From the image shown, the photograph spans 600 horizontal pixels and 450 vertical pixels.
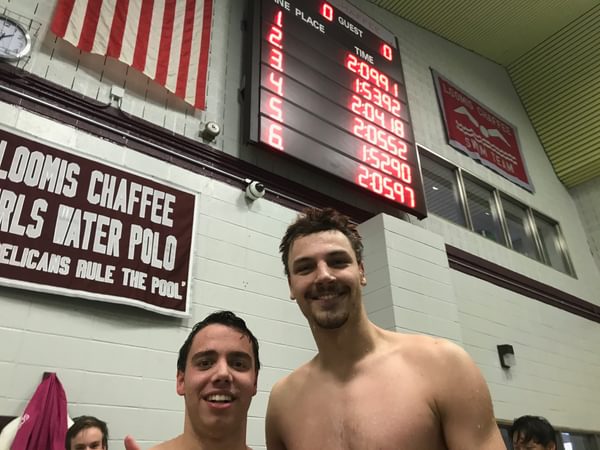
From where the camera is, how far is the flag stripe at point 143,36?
3.46 meters

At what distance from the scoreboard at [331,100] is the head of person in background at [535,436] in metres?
2.06

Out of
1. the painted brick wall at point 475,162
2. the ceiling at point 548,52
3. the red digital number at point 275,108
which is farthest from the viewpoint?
the ceiling at point 548,52

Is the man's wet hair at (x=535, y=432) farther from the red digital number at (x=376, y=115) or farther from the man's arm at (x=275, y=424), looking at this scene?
the red digital number at (x=376, y=115)

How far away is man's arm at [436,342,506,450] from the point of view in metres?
1.12

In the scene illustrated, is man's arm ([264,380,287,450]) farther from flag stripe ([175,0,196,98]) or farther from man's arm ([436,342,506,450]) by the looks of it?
flag stripe ([175,0,196,98])

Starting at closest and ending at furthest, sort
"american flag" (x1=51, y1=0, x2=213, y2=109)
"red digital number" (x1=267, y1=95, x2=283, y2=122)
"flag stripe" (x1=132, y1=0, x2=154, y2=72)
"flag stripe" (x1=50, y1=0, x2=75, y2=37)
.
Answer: "flag stripe" (x1=50, y1=0, x2=75, y2=37) → "american flag" (x1=51, y1=0, x2=213, y2=109) → "flag stripe" (x1=132, y1=0, x2=154, y2=72) → "red digital number" (x1=267, y1=95, x2=283, y2=122)

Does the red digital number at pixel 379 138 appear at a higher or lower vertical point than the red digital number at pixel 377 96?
lower

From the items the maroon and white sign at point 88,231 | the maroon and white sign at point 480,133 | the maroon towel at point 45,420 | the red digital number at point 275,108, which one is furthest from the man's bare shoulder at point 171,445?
the maroon and white sign at point 480,133

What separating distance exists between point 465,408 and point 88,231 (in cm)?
232

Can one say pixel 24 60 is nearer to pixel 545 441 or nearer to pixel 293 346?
pixel 293 346

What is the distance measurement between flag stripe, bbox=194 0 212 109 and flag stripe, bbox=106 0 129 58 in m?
0.62

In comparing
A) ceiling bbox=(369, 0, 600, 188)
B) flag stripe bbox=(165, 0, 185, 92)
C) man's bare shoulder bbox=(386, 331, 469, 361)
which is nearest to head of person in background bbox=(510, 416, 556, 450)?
man's bare shoulder bbox=(386, 331, 469, 361)

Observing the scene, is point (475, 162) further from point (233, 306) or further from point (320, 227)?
point (320, 227)

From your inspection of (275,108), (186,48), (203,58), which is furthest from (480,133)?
(186,48)
